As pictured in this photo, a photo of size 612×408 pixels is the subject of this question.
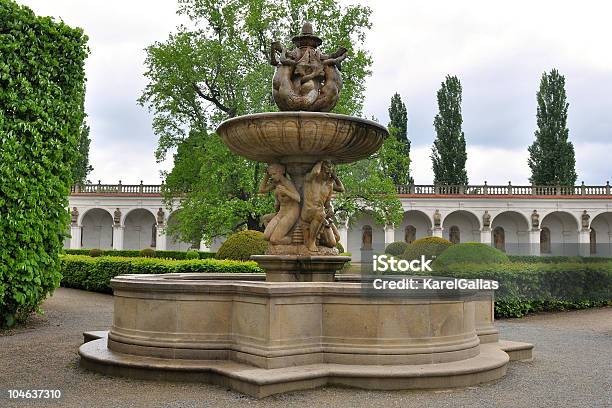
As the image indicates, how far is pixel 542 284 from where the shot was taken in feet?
55.3

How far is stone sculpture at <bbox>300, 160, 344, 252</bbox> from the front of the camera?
8.70 meters

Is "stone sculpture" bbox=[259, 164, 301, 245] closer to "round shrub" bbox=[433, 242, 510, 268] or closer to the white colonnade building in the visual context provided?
"round shrub" bbox=[433, 242, 510, 268]

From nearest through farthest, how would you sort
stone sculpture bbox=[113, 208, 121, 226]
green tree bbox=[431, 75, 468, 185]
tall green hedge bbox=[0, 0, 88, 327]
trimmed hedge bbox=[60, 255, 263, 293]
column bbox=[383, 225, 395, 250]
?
tall green hedge bbox=[0, 0, 88, 327] < trimmed hedge bbox=[60, 255, 263, 293] < column bbox=[383, 225, 395, 250] < stone sculpture bbox=[113, 208, 121, 226] < green tree bbox=[431, 75, 468, 185]

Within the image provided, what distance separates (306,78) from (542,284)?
10960mm

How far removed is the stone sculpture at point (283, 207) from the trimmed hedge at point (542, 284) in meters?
6.95

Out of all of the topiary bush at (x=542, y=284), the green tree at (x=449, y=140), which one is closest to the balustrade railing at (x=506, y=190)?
the green tree at (x=449, y=140)

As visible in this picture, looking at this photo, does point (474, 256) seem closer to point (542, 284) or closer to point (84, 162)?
point (542, 284)

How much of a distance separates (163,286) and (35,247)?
5.46 m

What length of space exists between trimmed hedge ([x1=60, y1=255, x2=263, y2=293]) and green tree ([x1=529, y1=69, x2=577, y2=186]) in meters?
37.4

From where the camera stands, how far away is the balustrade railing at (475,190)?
148 ft

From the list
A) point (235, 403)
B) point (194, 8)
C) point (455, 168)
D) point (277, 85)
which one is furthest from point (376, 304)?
point (455, 168)

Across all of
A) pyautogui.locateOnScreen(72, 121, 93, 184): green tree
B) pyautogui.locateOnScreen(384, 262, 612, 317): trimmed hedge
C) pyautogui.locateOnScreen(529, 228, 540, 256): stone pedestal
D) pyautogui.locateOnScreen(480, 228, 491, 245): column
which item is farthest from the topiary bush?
pyautogui.locateOnScreen(72, 121, 93, 184): green tree

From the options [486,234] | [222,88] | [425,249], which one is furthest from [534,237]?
[222,88]

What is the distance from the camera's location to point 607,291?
19.0 metres
